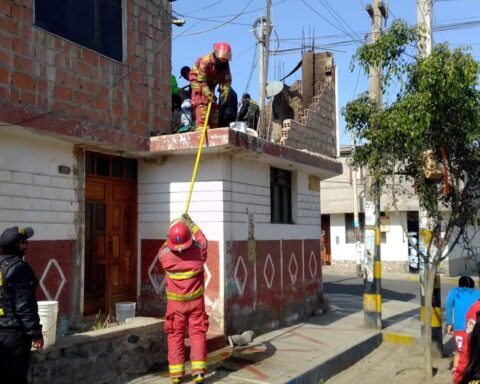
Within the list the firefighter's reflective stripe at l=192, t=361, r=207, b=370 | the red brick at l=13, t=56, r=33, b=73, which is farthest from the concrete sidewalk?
the red brick at l=13, t=56, r=33, b=73

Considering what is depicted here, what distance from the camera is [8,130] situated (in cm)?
611

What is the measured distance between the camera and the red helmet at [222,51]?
26.8 ft

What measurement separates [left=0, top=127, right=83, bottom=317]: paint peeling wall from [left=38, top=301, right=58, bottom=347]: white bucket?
1.13 meters

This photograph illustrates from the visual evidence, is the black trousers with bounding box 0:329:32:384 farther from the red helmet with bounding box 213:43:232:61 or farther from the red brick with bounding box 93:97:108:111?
the red helmet with bounding box 213:43:232:61

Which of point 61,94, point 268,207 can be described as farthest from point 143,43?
point 268,207

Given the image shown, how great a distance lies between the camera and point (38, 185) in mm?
6617

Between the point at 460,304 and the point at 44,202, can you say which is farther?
the point at 44,202

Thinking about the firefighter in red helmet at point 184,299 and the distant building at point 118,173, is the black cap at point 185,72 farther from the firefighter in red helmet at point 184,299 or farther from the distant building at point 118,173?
the firefighter in red helmet at point 184,299

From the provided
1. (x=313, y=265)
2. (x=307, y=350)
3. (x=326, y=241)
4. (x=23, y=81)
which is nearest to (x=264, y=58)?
(x=313, y=265)

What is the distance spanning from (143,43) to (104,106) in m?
Result: 1.44

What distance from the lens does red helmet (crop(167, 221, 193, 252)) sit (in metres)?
6.06

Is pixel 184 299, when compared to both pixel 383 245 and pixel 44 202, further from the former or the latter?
pixel 383 245

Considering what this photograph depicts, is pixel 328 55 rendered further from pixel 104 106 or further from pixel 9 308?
pixel 9 308

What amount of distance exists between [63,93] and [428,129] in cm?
458
